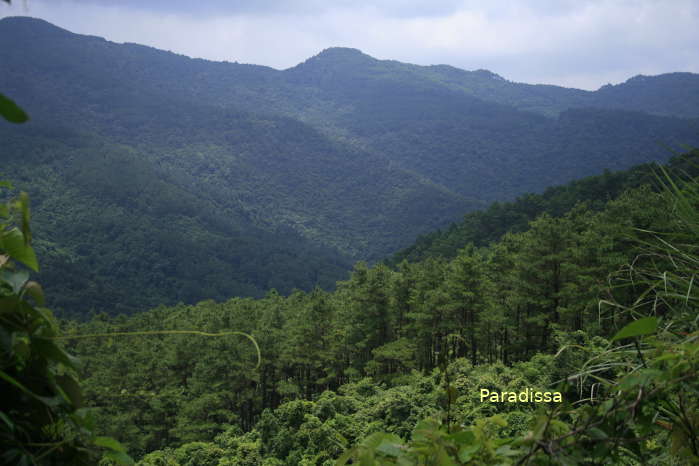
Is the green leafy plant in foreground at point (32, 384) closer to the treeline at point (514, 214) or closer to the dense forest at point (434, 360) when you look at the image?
the dense forest at point (434, 360)

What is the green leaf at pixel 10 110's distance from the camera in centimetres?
62

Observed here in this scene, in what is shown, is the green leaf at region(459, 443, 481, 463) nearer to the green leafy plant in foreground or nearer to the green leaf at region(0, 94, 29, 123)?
the green leafy plant in foreground

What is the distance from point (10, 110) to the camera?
0.63 m

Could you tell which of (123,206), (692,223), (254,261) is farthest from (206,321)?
(123,206)

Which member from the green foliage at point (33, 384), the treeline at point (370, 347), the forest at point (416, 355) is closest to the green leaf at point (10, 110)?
the forest at point (416, 355)

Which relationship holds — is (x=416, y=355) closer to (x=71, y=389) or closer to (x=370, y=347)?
(x=370, y=347)

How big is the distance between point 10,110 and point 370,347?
23493 mm

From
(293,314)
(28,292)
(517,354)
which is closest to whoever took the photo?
(28,292)

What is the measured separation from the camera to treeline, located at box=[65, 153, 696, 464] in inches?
498

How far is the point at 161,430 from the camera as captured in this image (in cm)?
2422

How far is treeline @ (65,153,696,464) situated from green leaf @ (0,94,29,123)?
33.6ft

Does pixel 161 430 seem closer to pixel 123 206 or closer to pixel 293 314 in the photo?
pixel 293 314

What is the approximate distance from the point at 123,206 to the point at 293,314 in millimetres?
133951

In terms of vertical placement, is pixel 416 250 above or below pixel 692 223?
below
